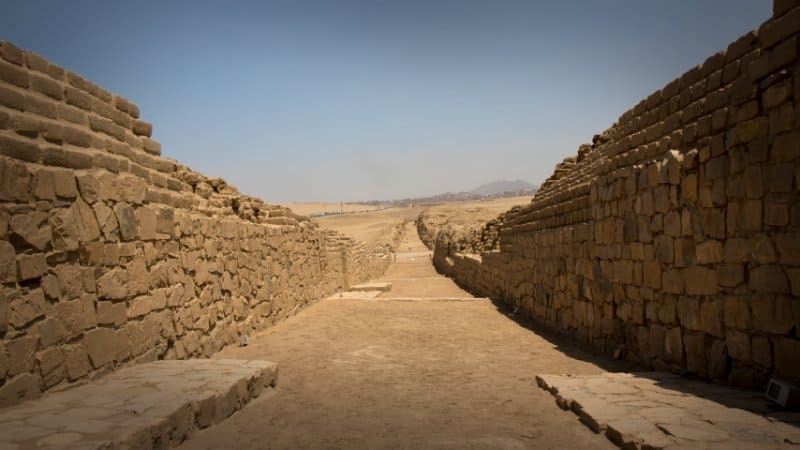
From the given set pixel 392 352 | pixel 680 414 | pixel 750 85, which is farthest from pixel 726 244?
pixel 392 352

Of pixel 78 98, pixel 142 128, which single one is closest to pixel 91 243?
pixel 78 98

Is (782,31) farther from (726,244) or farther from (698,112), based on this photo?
(726,244)

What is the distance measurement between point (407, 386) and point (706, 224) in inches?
134

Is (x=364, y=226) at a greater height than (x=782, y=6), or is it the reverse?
(x=782, y=6)

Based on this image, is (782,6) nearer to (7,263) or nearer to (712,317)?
(712,317)

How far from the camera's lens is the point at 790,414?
3758 millimetres

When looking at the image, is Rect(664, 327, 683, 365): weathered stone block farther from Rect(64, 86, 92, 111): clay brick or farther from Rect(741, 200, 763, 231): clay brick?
Rect(64, 86, 92, 111): clay brick

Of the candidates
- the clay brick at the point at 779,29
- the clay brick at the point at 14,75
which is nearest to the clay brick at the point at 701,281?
the clay brick at the point at 779,29

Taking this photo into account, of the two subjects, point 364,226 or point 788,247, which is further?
point 364,226

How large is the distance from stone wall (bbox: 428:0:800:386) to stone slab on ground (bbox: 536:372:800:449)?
0.37m

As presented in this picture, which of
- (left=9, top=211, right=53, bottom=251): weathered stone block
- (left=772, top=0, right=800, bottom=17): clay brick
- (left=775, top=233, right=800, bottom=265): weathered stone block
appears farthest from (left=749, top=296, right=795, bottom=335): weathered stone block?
(left=9, top=211, right=53, bottom=251): weathered stone block

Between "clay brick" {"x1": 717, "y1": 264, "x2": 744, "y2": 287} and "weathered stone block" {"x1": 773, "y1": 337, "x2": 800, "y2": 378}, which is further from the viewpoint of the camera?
"clay brick" {"x1": 717, "y1": 264, "x2": 744, "y2": 287}

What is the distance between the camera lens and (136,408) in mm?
3916

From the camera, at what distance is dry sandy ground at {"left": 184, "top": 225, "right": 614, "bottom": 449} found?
4273 mm
